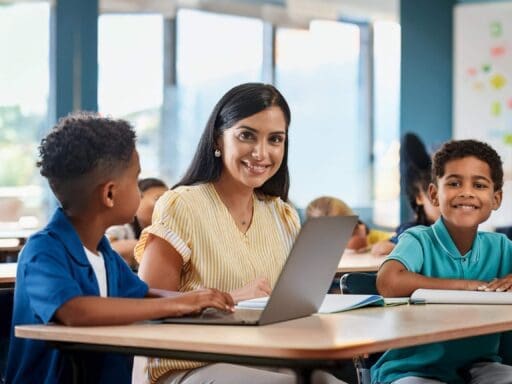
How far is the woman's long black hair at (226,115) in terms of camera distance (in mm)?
2949

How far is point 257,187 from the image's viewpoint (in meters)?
3.09

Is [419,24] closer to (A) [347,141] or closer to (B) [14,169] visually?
(A) [347,141]

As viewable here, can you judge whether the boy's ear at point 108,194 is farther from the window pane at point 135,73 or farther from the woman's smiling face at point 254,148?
the window pane at point 135,73

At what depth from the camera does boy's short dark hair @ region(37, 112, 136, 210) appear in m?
2.26

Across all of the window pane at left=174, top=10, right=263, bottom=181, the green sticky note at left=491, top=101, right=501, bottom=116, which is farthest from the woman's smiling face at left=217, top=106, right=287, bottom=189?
the green sticky note at left=491, top=101, right=501, bottom=116

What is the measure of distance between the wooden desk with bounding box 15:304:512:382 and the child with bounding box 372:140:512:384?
42 centimetres

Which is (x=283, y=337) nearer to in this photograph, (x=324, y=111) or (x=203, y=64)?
(x=203, y=64)

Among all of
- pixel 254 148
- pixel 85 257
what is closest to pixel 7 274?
pixel 254 148

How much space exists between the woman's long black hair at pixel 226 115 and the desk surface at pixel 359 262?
1.03m

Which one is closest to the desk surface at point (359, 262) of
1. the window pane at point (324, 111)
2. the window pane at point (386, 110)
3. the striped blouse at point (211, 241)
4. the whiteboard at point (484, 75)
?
the striped blouse at point (211, 241)

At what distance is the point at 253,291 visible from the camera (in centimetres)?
258

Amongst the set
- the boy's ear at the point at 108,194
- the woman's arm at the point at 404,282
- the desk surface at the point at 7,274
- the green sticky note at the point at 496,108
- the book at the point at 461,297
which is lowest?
the desk surface at the point at 7,274

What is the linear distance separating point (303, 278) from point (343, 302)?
0.39m

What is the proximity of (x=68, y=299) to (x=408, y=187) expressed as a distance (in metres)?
3.90
